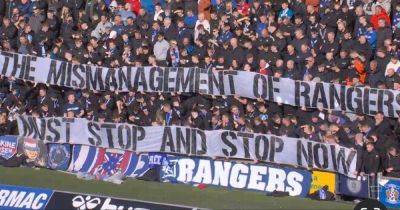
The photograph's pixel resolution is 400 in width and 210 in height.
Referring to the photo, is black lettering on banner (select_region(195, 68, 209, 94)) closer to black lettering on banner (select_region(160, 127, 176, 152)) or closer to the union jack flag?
black lettering on banner (select_region(160, 127, 176, 152))

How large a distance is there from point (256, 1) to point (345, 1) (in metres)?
2.40

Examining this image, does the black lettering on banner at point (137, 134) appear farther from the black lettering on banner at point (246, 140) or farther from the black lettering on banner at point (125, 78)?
the black lettering on banner at point (246, 140)

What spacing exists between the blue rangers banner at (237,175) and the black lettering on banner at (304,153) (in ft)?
0.71

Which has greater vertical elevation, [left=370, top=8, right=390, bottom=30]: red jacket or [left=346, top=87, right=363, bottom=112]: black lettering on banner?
[left=370, top=8, right=390, bottom=30]: red jacket

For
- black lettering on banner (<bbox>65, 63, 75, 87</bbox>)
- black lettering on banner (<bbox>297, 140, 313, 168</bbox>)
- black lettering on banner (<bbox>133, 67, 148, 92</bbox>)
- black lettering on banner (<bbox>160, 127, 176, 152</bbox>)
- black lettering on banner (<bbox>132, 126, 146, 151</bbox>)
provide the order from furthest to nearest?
1. black lettering on banner (<bbox>65, 63, 75, 87</bbox>)
2. black lettering on banner (<bbox>133, 67, 148, 92</bbox>)
3. black lettering on banner (<bbox>132, 126, 146, 151</bbox>)
4. black lettering on banner (<bbox>160, 127, 176, 152</bbox>)
5. black lettering on banner (<bbox>297, 140, 313, 168</bbox>)

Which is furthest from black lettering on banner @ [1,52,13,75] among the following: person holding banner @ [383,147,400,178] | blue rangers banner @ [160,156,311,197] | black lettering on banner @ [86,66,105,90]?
person holding banner @ [383,147,400,178]

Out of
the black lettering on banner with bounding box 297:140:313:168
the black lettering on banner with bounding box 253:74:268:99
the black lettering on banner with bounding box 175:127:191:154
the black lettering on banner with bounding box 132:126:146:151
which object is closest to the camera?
the black lettering on banner with bounding box 297:140:313:168

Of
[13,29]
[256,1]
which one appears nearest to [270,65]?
[256,1]

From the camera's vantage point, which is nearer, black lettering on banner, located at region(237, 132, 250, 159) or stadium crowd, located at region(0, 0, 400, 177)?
stadium crowd, located at region(0, 0, 400, 177)

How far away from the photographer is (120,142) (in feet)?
79.0

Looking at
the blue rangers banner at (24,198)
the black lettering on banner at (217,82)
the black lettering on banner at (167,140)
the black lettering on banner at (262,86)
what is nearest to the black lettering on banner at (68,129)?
the black lettering on banner at (167,140)

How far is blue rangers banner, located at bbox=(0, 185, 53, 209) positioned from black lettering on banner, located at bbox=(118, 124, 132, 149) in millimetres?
4022

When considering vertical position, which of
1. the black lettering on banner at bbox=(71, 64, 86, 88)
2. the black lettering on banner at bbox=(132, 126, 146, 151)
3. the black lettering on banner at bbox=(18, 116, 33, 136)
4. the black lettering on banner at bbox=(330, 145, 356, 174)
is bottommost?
the black lettering on banner at bbox=(330, 145, 356, 174)

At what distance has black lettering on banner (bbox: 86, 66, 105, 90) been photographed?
2545 cm
